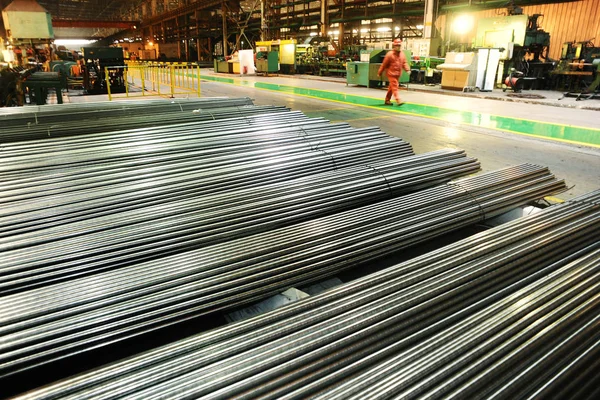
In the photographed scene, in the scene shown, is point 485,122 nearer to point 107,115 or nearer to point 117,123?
point 117,123

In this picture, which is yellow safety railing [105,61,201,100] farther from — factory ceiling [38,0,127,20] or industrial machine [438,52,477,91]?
factory ceiling [38,0,127,20]

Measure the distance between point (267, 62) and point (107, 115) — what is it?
15.3 metres

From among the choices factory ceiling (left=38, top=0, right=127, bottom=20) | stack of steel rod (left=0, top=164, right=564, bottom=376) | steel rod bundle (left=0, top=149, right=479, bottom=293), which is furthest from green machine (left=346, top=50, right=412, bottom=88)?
factory ceiling (left=38, top=0, right=127, bottom=20)

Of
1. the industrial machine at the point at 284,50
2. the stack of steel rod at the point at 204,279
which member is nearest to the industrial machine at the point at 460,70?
the industrial machine at the point at 284,50

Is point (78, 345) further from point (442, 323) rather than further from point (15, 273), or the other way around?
point (442, 323)

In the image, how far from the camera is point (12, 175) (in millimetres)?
3701

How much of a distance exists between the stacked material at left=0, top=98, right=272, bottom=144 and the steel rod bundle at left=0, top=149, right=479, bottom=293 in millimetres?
2927

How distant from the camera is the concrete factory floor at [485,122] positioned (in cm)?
534

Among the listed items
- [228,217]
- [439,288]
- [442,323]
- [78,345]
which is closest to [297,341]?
[442,323]

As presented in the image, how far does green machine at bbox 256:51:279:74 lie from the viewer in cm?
2052

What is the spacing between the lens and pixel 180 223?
2.91 metres

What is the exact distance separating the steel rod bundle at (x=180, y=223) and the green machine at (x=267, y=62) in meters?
17.9

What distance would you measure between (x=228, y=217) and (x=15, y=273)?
136 centimetres

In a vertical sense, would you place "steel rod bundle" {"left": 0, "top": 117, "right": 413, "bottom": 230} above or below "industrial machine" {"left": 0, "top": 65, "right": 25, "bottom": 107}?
below
